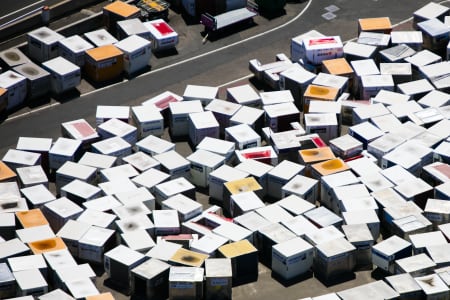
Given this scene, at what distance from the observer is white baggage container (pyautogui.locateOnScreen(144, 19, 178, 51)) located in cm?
6238

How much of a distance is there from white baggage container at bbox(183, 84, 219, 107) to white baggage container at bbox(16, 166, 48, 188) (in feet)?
30.7

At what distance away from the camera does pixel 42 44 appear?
60.8m

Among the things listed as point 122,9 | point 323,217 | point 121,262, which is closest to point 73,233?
point 121,262

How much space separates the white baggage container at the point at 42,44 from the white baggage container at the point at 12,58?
3.49 ft

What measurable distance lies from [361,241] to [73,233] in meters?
12.2

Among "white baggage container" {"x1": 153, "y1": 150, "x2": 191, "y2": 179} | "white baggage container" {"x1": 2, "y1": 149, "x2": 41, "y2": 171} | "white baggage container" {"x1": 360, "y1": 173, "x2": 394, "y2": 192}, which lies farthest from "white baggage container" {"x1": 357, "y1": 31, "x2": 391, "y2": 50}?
"white baggage container" {"x1": 2, "y1": 149, "x2": 41, "y2": 171}

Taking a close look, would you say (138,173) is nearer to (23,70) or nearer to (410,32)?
(23,70)

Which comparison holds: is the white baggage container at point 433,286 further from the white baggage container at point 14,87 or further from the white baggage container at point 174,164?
the white baggage container at point 14,87

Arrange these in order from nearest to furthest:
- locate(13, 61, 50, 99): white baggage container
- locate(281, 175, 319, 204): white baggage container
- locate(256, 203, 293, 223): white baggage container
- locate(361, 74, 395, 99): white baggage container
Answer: locate(256, 203, 293, 223): white baggage container
locate(281, 175, 319, 204): white baggage container
locate(361, 74, 395, 99): white baggage container
locate(13, 61, 50, 99): white baggage container

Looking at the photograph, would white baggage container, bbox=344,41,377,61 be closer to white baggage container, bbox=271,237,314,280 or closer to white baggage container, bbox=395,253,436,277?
white baggage container, bbox=271,237,314,280

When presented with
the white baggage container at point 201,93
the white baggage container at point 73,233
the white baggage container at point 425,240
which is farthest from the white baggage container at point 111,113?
the white baggage container at point 425,240

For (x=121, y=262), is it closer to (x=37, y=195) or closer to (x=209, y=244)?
(x=209, y=244)

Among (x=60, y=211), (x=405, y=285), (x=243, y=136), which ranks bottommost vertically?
(x=405, y=285)

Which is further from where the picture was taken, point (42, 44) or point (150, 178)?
point (42, 44)
